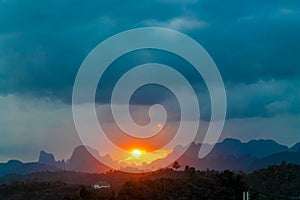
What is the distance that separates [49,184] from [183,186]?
39727 millimetres

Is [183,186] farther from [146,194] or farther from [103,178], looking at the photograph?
[103,178]

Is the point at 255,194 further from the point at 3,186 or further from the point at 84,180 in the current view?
the point at 84,180

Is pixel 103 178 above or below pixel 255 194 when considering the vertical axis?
above

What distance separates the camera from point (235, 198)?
57062 mm

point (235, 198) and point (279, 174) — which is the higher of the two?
point (279, 174)

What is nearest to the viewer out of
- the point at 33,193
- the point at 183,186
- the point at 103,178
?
the point at 183,186

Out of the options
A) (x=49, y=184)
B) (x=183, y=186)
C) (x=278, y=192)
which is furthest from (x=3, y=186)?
(x=278, y=192)

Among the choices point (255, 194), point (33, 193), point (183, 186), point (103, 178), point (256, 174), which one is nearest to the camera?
point (255, 194)

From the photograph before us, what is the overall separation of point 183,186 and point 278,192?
13.8 metres

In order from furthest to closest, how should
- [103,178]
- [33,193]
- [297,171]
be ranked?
[103,178]
[33,193]
[297,171]

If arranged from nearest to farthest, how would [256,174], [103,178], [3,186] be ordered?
[256,174] → [3,186] → [103,178]

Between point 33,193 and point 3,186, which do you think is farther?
point 3,186

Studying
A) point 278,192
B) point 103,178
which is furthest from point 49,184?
point 278,192

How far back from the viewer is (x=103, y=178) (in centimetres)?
13575
